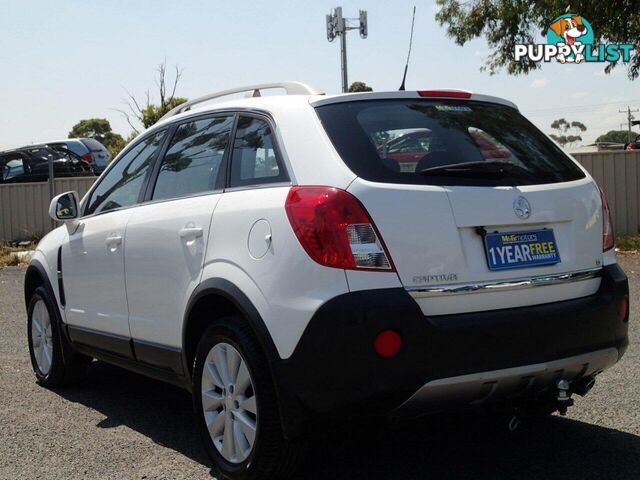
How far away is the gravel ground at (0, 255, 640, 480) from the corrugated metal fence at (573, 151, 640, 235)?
8.76 m

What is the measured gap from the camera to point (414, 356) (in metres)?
3.21

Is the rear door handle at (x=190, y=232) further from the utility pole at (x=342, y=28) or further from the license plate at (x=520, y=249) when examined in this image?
the utility pole at (x=342, y=28)

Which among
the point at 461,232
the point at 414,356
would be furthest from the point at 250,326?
the point at 461,232

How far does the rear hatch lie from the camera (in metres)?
3.32

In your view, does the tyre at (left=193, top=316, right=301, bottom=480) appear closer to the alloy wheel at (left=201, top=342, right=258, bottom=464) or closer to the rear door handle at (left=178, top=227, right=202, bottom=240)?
the alloy wheel at (left=201, top=342, right=258, bottom=464)

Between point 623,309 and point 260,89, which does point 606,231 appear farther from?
point 260,89

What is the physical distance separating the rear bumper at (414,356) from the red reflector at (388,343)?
2 cm

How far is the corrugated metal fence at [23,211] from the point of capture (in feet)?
56.5

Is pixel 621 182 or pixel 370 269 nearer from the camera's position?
pixel 370 269

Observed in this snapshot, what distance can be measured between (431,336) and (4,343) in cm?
552

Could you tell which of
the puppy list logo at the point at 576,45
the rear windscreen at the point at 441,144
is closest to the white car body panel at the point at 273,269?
the rear windscreen at the point at 441,144

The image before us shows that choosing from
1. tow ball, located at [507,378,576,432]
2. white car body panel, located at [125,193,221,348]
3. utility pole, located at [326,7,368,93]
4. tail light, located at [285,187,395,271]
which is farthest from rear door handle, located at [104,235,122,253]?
utility pole, located at [326,7,368,93]

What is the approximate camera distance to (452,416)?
4.77m

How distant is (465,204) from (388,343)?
0.68 meters
